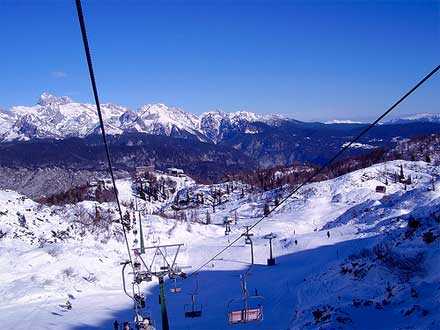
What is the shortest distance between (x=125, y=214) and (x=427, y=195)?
47.4 m

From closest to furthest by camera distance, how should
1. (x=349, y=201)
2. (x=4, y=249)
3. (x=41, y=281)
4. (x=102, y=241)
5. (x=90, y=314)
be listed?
(x=90, y=314) → (x=41, y=281) → (x=4, y=249) → (x=102, y=241) → (x=349, y=201)

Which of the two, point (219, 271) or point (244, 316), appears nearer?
point (244, 316)

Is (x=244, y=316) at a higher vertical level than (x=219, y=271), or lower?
higher

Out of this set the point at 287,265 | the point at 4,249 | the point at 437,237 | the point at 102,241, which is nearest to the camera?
the point at 437,237

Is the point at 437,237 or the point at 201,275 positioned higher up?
the point at 437,237

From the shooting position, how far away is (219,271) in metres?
44.2

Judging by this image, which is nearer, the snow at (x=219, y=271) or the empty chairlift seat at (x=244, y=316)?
the snow at (x=219, y=271)

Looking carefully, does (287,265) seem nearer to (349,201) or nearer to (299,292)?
(299,292)

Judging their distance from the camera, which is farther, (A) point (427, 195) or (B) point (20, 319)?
(A) point (427, 195)

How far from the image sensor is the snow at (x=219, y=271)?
65.6 feet

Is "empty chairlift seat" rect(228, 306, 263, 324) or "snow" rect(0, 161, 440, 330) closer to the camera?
"snow" rect(0, 161, 440, 330)

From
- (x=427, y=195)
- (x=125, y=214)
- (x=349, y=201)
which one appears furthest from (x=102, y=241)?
(x=349, y=201)

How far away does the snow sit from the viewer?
65.6 ft

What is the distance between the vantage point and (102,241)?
58094 mm
